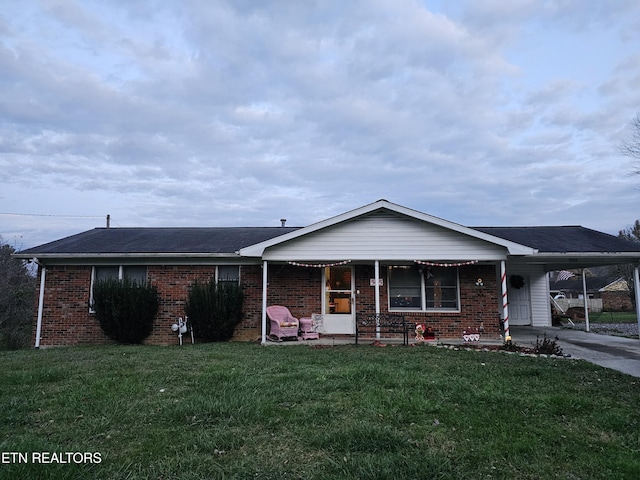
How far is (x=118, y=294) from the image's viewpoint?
39.0 feet

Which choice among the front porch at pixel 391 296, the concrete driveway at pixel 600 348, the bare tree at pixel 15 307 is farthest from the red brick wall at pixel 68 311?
the concrete driveway at pixel 600 348

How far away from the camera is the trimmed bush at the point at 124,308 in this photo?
38.9 ft

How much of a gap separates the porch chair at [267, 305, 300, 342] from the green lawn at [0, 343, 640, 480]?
13.3 feet

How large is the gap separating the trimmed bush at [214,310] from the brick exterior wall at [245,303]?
0.46 m

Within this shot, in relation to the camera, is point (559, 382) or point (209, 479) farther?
point (559, 382)

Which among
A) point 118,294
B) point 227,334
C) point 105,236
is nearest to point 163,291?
point 118,294

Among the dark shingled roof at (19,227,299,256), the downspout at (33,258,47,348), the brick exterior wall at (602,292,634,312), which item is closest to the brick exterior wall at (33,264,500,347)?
the downspout at (33,258,47,348)

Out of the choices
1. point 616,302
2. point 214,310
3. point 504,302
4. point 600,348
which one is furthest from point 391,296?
point 616,302

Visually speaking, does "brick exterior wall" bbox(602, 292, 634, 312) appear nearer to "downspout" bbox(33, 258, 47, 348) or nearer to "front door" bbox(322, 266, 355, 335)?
"front door" bbox(322, 266, 355, 335)

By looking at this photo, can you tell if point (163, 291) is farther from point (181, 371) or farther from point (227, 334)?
point (181, 371)

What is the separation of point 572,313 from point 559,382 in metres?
17.1

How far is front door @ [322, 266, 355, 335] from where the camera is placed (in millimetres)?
12891

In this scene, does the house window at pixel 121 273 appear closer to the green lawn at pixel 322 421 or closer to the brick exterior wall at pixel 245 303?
the brick exterior wall at pixel 245 303

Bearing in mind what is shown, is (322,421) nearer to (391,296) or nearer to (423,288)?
(391,296)
